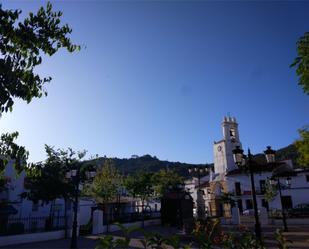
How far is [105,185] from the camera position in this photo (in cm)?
3684

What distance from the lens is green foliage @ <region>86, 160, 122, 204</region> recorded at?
121 feet

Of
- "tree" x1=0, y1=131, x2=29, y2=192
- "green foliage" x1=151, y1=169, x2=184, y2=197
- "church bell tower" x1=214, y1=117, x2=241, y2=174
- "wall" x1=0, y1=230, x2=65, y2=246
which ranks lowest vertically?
"wall" x1=0, y1=230, x2=65, y2=246

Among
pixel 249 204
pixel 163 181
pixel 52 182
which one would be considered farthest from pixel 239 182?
pixel 52 182

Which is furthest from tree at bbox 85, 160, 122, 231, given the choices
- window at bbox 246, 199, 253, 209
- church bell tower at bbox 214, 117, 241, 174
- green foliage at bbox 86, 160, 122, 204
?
church bell tower at bbox 214, 117, 241, 174

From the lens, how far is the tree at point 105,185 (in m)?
36.8

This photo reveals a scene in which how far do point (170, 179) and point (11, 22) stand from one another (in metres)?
41.6

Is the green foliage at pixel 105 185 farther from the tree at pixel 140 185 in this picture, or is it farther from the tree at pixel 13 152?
the tree at pixel 13 152

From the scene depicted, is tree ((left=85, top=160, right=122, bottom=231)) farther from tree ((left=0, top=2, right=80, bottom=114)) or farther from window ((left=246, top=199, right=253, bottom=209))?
tree ((left=0, top=2, right=80, bottom=114))

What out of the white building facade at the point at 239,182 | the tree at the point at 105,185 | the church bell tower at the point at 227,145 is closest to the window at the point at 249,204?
the white building facade at the point at 239,182

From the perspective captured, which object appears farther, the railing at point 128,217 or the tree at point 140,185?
the tree at point 140,185

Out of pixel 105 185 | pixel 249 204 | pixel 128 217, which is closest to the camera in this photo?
pixel 128 217

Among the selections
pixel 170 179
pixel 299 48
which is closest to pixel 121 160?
pixel 170 179

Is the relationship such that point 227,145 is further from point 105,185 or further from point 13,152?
point 13,152

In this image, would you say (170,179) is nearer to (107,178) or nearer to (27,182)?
(107,178)
